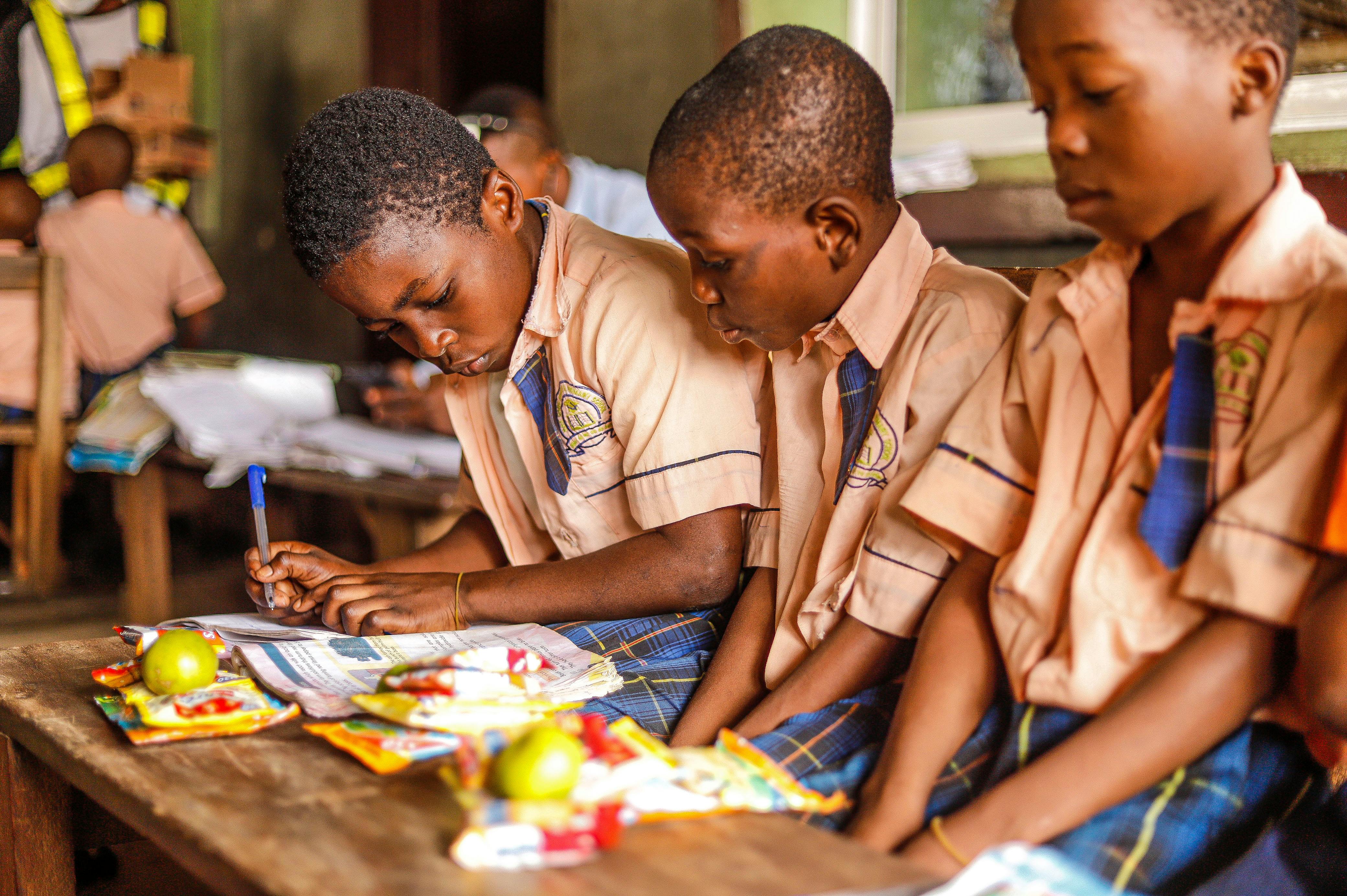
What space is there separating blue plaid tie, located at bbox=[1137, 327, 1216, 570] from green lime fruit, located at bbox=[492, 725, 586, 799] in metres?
0.47

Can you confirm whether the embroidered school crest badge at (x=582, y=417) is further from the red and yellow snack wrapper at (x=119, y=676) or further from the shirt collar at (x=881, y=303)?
the red and yellow snack wrapper at (x=119, y=676)

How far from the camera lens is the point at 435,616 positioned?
136 cm

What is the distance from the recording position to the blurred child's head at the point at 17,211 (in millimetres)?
4426

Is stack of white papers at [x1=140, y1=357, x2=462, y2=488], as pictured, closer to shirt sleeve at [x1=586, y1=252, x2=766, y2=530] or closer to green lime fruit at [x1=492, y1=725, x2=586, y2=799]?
shirt sleeve at [x1=586, y1=252, x2=766, y2=530]

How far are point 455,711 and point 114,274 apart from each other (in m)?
4.05

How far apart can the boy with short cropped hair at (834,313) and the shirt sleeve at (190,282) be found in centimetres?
395

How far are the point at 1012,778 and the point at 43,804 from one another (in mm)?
1017

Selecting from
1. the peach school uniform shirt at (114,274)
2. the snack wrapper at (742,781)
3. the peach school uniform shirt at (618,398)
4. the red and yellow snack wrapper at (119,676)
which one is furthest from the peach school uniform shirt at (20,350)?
the snack wrapper at (742,781)

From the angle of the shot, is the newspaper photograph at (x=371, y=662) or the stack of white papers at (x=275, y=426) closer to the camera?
the newspaper photograph at (x=371, y=662)

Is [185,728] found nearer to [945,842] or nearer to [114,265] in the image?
[945,842]

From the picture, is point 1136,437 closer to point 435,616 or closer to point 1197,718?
point 1197,718

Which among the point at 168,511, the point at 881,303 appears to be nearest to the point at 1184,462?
the point at 881,303

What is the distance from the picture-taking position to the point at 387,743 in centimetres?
93

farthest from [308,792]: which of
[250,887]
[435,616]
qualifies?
[435,616]
